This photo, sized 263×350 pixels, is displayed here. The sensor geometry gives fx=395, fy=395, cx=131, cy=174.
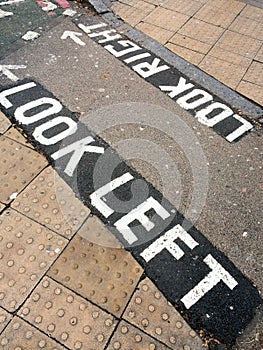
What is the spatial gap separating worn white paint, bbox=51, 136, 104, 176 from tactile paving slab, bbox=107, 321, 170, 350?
5.07ft

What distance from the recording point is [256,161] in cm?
395

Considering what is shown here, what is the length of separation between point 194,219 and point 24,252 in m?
1.43

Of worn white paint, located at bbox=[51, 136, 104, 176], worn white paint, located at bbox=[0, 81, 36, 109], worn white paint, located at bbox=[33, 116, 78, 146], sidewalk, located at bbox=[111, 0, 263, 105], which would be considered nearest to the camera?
worn white paint, located at bbox=[51, 136, 104, 176]

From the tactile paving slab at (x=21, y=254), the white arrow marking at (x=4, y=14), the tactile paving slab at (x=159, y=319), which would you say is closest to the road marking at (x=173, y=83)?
the white arrow marking at (x=4, y=14)

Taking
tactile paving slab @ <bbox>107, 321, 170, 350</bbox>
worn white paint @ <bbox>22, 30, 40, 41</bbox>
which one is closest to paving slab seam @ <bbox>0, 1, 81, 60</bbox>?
worn white paint @ <bbox>22, 30, 40, 41</bbox>

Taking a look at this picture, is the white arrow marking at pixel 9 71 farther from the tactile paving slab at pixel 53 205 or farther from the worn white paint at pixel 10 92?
the tactile paving slab at pixel 53 205

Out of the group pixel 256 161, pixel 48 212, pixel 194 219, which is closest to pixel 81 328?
pixel 48 212

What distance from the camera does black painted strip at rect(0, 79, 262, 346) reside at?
112 inches

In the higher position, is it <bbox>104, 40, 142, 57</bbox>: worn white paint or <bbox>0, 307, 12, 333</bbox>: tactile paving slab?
<bbox>104, 40, 142, 57</bbox>: worn white paint

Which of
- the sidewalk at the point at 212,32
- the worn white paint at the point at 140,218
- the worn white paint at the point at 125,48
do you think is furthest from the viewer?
the worn white paint at the point at 125,48

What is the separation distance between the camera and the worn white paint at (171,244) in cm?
312

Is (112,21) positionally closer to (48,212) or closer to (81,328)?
(48,212)

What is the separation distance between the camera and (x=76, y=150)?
3.82 metres

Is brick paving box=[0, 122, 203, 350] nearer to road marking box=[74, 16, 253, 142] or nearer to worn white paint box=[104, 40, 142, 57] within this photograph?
road marking box=[74, 16, 253, 142]
